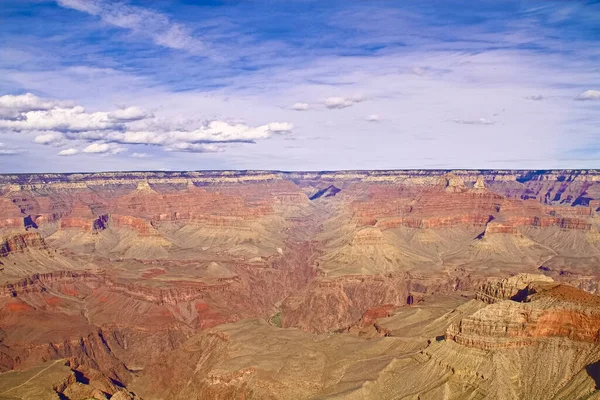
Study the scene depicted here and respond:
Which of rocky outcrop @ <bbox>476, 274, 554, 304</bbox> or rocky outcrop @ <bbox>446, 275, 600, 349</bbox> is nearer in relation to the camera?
rocky outcrop @ <bbox>446, 275, 600, 349</bbox>

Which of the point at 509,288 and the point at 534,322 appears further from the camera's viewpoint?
the point at 509,288

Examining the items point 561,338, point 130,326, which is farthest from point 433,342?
point 130,326

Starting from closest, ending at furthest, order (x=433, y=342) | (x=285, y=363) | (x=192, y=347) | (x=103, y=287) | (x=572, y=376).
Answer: (x=572, y=376) → (x=433, y=342) → (x=285, y=363) → (x=192, y=347) → (x=103, y=287)

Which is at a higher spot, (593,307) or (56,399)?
(593,307)

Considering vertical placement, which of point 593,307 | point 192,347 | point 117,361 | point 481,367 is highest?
point 593,307

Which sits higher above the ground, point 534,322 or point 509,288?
point 509,288

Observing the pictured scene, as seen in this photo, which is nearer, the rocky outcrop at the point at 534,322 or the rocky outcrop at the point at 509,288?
the rocky outcrop at the point at 534,322

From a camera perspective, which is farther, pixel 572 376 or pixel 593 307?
pixel 593 307

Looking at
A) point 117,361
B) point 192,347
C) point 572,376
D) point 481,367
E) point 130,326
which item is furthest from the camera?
point 130,326

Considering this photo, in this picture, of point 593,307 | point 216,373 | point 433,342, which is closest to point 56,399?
point 216,373

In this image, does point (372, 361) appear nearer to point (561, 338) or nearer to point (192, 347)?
point (561, 338)
